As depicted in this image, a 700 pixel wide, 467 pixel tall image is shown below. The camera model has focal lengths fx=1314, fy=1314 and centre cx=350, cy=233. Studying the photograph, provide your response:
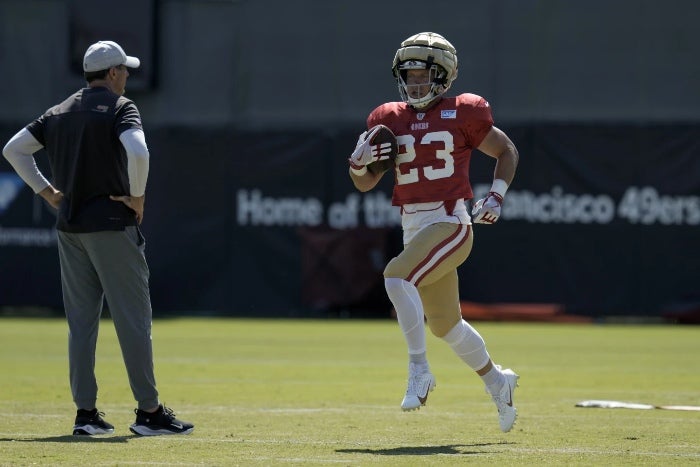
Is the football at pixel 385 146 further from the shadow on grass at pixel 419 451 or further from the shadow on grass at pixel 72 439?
the shadow on grass at pixel 72 439

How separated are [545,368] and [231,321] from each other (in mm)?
7559

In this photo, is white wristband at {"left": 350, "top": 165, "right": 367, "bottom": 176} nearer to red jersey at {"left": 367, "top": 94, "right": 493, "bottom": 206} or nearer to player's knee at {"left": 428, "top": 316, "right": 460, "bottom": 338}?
red jersey at {"left": 367, "top": 94, "right": 493, "bottom": 206}

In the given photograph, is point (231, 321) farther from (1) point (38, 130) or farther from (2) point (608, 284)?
(1) point (38, 130)

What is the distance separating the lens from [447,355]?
44.3 feet

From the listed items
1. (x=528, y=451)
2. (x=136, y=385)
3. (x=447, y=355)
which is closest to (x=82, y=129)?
(x=136, y=385)

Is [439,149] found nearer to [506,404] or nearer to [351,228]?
[506,404]

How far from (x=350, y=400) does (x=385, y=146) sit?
257cm

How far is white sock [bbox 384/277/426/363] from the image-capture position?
23.1 feet

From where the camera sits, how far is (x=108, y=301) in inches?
282

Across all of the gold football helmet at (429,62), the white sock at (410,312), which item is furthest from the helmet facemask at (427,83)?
the white sock at (410,312)

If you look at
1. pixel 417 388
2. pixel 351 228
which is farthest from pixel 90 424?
pixel 351 228

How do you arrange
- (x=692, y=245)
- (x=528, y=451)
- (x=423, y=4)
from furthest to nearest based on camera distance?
(x=423, y=4), (x=692, y=245), (x=528, y=451)

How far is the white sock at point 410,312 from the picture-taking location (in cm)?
705

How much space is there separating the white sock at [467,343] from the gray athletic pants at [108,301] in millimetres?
1662
